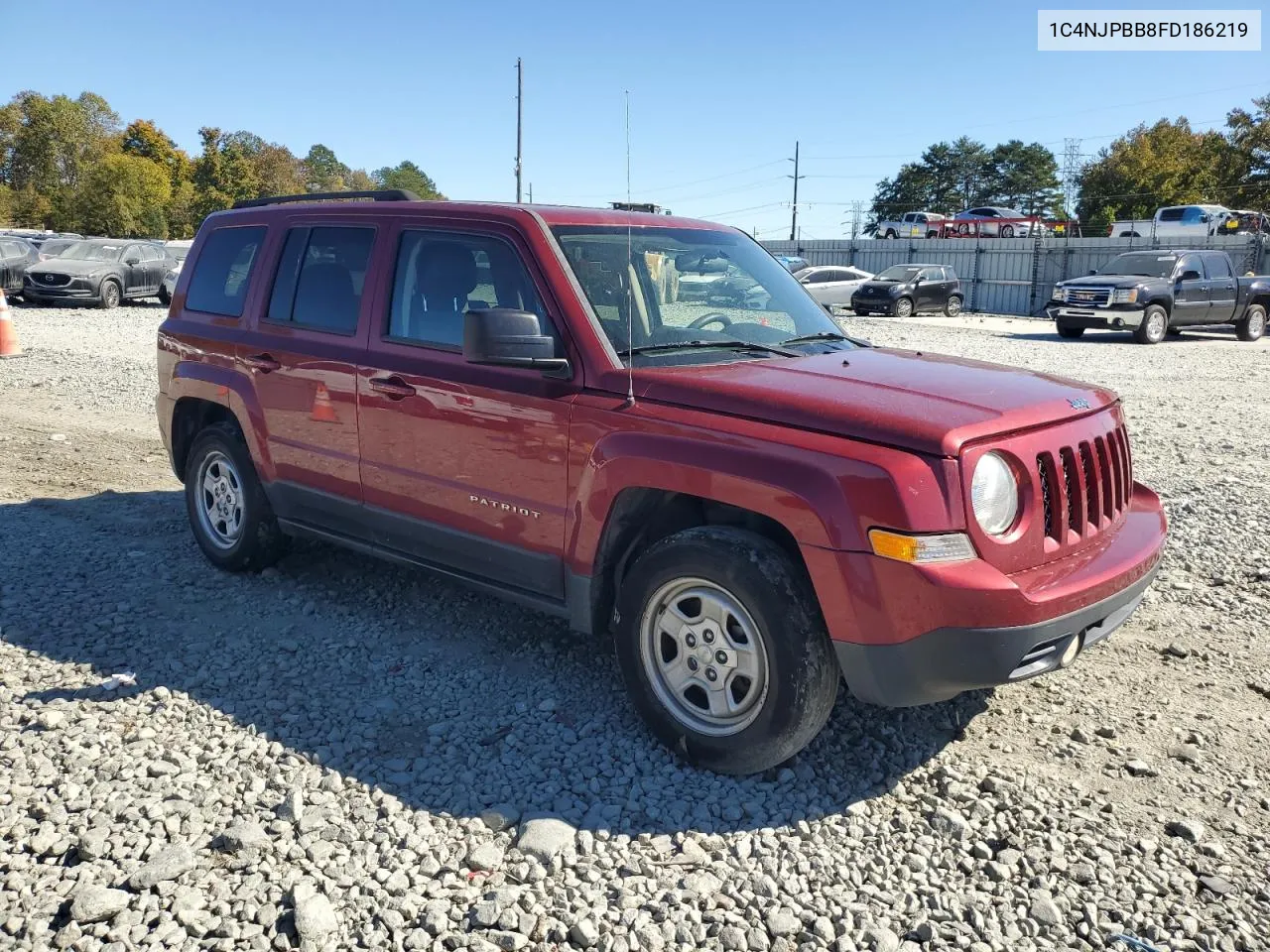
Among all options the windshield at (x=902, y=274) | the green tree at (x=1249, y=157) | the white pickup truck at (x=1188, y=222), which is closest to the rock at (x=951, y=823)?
the windshield at (x=902, y=274)

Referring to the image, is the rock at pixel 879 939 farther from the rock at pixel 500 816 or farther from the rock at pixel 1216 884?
the rock at pixel 500 816

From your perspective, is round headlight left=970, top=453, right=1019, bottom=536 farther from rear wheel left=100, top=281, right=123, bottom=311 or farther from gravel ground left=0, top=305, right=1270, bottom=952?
rear wheel left=100, top=281, right=123, bottom=311

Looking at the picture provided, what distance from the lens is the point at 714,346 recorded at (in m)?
4.17

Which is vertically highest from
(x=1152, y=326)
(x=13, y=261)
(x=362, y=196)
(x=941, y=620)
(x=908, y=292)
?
(x=362, y=196)

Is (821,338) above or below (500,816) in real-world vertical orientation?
above

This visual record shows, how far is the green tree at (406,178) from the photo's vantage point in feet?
391

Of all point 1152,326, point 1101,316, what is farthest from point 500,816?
point 1152,326

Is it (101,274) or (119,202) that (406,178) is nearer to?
(119,202)

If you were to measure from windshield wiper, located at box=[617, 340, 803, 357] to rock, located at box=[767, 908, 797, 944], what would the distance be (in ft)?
6.83

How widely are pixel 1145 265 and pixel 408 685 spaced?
2199 cm

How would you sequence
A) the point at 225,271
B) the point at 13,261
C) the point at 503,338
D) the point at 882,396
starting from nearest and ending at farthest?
the point at 882,396, the point at 503,338, the point at 225,271, the point at 13,261

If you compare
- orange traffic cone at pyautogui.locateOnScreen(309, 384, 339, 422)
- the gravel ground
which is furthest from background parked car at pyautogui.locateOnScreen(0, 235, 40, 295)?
orange traffic cone at pyautogui.locateOnScreen(309, 384, 339, 422)

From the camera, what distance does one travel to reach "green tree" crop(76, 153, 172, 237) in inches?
2484

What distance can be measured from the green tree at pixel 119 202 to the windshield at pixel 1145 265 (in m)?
59.4
